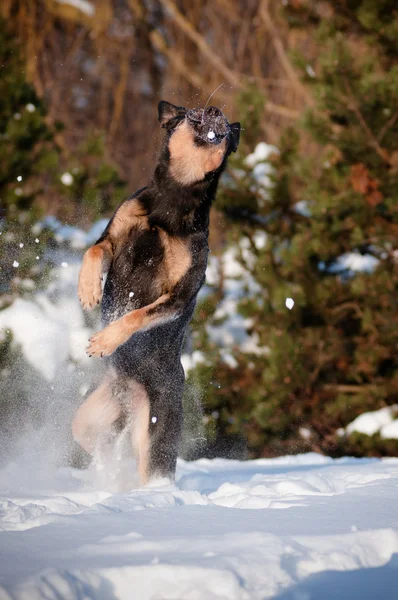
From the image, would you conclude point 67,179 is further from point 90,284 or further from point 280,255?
point 90,284

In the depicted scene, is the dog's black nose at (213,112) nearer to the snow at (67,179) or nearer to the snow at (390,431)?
the snow at (67,179)

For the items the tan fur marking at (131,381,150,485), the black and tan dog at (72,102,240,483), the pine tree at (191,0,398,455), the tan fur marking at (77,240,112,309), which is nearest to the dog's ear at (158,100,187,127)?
the black and tan dog at (72,102,240,483)

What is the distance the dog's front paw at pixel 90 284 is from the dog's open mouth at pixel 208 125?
931mm

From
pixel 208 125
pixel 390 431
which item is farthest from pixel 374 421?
pixel 208 125

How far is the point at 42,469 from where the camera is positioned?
3973mm

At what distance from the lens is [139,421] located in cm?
400

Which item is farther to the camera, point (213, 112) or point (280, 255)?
point (280, 255)

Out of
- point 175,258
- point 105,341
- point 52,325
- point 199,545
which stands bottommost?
point 52,325

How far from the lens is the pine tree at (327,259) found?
6.60 m

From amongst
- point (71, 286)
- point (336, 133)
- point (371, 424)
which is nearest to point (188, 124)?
point (71, 286)

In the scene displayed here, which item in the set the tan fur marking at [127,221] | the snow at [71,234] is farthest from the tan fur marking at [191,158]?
the snow at [71,234]

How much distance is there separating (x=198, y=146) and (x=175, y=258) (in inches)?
25.0

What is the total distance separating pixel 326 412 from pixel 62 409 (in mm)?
3325

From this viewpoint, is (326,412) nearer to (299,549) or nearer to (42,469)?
(42,469)
